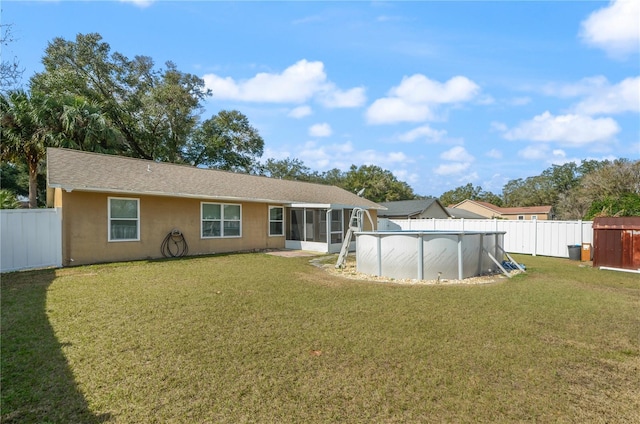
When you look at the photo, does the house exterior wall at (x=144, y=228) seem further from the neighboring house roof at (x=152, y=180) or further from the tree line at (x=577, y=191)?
the tree line at (x=577, y=191)

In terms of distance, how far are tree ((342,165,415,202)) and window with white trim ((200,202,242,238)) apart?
31063mm

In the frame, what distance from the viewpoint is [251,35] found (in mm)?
10742

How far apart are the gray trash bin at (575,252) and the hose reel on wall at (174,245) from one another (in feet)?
49.5

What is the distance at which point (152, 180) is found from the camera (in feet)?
40.4

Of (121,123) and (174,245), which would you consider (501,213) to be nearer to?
(121,123)

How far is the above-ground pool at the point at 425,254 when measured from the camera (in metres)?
8.62

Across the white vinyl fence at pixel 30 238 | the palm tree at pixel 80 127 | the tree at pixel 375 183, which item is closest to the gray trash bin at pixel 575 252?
the white vinyl fence at pixel 30 238

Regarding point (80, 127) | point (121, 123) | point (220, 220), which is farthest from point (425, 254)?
point (121, 123)

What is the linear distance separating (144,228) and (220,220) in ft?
9.75

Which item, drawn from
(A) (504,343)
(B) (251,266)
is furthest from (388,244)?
(A) (504,343)

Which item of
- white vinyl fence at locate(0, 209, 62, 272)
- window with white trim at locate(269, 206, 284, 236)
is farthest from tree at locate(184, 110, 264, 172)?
white vinyl fence at locate(0, 209, 62, 272)

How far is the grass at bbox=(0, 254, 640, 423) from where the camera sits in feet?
9.20

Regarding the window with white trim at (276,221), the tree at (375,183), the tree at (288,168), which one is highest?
the tree at (288,168)

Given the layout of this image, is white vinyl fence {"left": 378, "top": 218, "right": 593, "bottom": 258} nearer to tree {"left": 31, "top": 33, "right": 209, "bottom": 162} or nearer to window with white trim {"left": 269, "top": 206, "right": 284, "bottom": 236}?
window with white trim {"left": 269, "top": 206, "right": 284, "bottom": 236}
